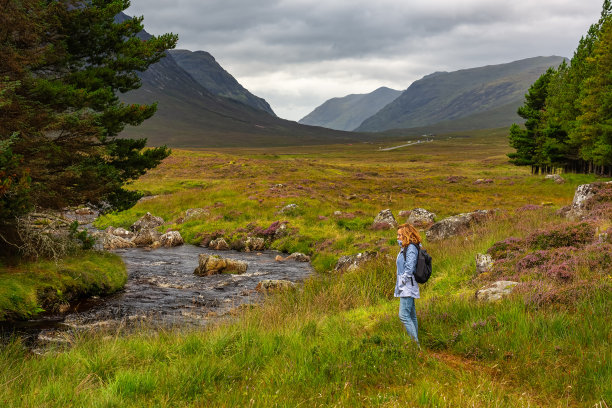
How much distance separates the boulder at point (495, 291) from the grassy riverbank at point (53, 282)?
12721 mm

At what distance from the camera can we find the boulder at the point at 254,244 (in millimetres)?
24227

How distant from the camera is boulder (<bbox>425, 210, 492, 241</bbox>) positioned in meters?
18.2

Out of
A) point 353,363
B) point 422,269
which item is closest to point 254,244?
point 422,269

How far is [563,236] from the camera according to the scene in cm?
1098

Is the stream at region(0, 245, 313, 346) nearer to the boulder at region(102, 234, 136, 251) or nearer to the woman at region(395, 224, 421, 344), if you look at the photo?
the boulder at region(102, 234, 136, 251)

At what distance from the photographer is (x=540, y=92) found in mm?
58250

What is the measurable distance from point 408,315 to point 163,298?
1041 centimetres

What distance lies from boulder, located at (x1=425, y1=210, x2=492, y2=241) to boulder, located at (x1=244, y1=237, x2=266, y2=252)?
1082cm

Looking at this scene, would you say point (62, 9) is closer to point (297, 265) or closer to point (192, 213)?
point (297, 265)

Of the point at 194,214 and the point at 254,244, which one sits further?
the point at 194,214

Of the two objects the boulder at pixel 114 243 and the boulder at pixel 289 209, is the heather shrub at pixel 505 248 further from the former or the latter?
the boulder at pixel 114 243

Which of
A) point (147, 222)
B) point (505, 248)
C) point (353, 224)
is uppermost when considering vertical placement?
point (505, 248)

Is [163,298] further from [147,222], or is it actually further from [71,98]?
[147,222]

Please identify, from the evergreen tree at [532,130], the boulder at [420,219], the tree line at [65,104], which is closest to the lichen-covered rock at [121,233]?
the tree line at [65,104]
